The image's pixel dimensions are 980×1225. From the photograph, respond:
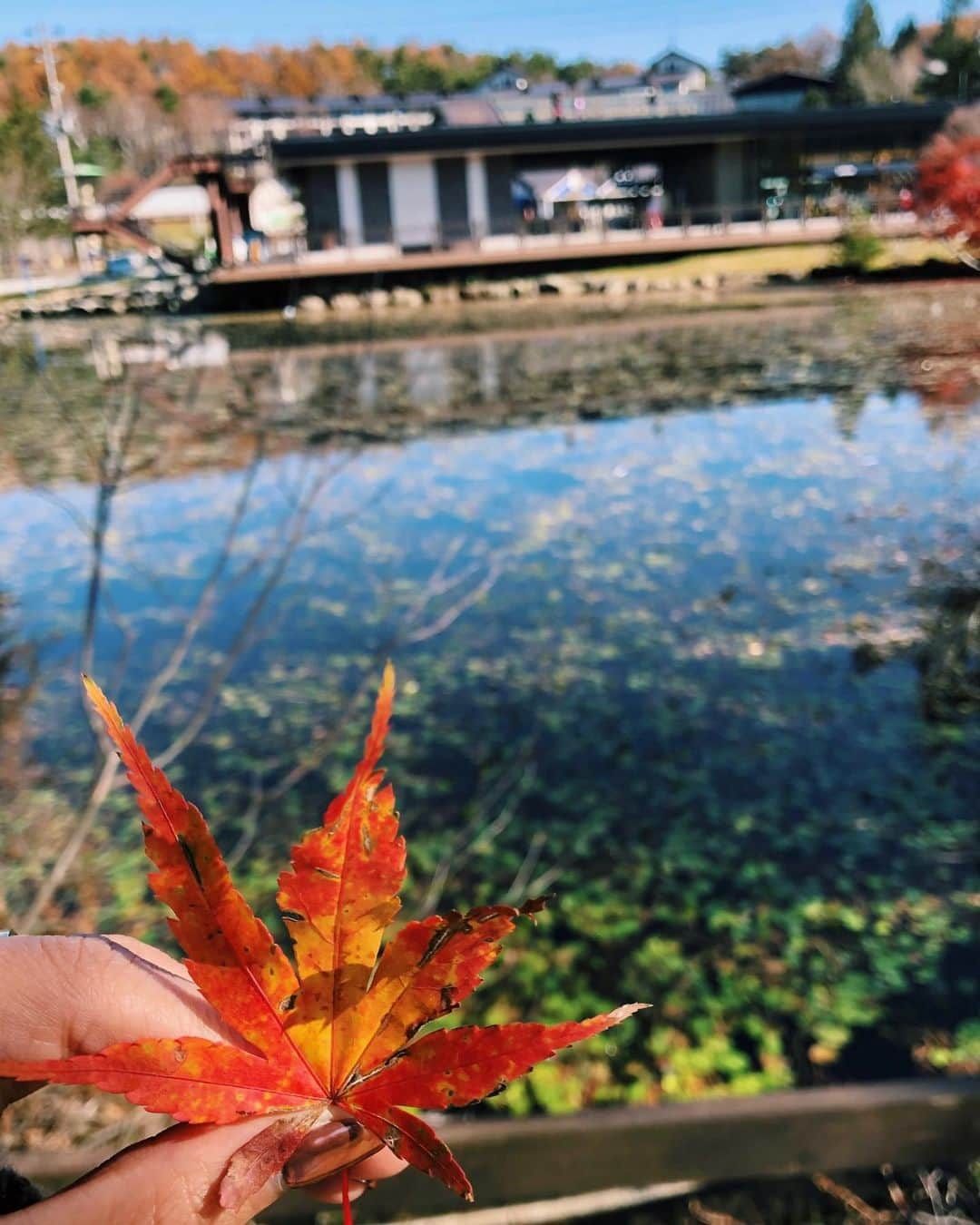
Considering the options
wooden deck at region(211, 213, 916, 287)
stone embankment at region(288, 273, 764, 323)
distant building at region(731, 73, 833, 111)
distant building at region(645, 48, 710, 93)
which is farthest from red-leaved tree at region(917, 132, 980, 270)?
distant building at region(645, 48, 710, 93)

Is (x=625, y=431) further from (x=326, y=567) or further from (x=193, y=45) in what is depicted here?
(x=193, y=45)

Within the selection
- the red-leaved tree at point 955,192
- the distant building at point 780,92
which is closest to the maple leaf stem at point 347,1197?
the red-leaved tree at point 955,192

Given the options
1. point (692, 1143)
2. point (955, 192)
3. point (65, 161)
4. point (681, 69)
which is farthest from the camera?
point (681, 69)

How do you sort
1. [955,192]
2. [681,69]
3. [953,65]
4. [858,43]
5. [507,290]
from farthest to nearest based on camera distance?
[681,69]
[858,43]
[953,65]
[507,290]
[955,192]

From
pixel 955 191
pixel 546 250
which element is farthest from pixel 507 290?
pixel 955 191

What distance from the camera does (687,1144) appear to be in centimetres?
249

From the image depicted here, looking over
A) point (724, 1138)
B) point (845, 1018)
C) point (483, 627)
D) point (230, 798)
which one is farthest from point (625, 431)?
point (724, 1138)

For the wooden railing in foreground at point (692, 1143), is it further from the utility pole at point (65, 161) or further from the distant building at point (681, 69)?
the distant building at point (681, 69)

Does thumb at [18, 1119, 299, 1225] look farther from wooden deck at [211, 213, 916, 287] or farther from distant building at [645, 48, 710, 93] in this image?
distant building at [645, 48, 710, 93]

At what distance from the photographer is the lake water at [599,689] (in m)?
3.41

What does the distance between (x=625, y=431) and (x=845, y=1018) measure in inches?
371

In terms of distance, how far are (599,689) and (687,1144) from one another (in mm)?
3234

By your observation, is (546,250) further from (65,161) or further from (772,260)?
(65,161)

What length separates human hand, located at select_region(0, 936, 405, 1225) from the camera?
0.58 m
